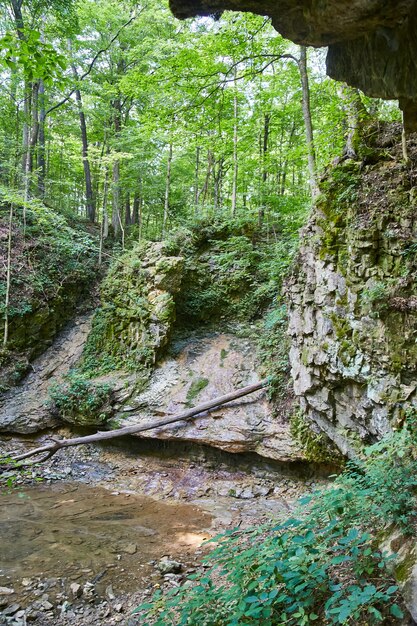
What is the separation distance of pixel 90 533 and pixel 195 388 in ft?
12.6

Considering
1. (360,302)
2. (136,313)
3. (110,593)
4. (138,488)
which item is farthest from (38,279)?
(360,302)

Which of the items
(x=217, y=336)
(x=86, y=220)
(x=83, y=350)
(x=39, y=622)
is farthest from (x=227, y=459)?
(x=86, y=220)

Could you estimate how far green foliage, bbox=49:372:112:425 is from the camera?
8.90 metres

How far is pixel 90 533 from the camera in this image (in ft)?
19.1

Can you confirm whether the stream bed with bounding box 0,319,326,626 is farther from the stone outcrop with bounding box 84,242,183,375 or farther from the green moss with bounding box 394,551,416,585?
the green moss with bounding box 394,551,416,585

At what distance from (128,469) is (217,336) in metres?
4.13

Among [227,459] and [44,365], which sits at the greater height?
[44,365]

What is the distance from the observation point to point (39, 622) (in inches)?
160

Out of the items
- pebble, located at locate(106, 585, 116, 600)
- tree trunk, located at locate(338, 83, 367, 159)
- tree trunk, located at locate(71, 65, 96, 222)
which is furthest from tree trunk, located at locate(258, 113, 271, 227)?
pebble, located at locate(106, 585, 116, 600)

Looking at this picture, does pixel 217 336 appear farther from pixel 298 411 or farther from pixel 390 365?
pixel 390 365

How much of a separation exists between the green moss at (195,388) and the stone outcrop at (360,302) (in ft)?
9.63

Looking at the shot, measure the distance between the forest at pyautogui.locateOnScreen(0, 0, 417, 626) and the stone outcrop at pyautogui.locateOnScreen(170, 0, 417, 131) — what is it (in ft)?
0.72

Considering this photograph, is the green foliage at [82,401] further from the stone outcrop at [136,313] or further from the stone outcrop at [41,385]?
the stone outcrop at [136,313]

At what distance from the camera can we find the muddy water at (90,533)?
4895mm
